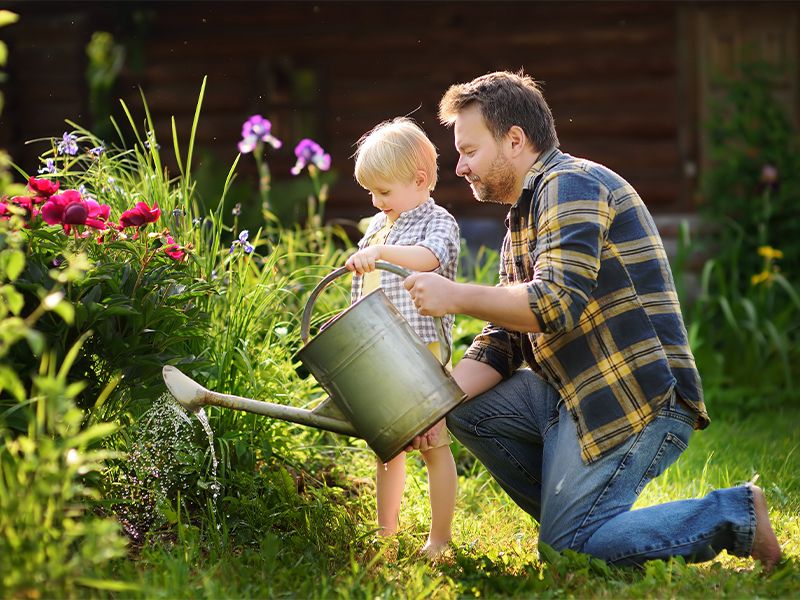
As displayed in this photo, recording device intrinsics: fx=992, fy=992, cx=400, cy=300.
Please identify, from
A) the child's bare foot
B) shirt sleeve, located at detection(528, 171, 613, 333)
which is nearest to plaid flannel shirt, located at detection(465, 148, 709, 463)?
shirt sleeve, located at detection(528, 171, 613, 333)

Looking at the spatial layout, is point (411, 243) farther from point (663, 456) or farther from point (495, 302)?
point (663, 456)

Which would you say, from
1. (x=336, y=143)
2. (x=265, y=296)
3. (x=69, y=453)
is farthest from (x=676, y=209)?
(x=69, y=453)

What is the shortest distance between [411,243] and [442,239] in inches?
3.9

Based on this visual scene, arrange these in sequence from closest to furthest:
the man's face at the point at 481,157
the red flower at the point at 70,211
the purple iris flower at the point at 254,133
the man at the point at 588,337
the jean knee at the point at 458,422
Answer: the red flower at the point at 70,211 < the man at the point at 588,337 < the man's face at the point at 481,157 < the jean knee at the point at 458,422 < the purple iris flower at the point at 254,133

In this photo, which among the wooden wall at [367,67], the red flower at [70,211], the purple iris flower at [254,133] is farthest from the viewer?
the wooden wall at [367,67]

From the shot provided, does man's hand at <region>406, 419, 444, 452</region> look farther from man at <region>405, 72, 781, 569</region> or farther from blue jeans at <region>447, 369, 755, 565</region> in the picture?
blue jeans at <region>447, 369, 755, 565</region>

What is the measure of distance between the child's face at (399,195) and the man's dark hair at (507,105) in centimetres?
25

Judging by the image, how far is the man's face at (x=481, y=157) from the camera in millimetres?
2625

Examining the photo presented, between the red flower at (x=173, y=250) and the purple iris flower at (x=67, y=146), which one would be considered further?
the purple iris flower at (x=67, y=146)

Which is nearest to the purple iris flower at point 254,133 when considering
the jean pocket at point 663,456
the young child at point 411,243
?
the young child at point 411,243

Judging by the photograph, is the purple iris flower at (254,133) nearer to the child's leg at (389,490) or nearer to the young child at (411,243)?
the young child at (411,243)

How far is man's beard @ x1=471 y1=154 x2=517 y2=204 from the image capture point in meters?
2.63

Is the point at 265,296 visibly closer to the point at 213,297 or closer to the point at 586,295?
the point at 213,297

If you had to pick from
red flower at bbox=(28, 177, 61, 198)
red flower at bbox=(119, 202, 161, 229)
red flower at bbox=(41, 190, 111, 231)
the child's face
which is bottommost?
the child's face
